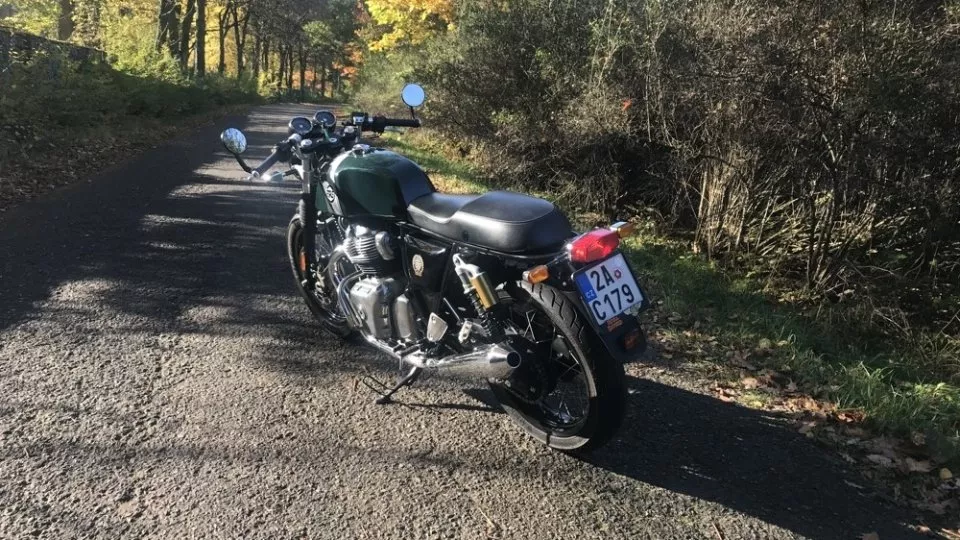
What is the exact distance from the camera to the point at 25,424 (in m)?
3.14

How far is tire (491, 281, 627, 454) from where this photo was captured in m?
2.74

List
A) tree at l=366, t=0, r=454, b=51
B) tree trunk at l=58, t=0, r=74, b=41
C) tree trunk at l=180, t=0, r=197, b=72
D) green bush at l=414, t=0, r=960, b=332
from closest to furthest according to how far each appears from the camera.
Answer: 1. green bush at l=414, t=0, r=960, b=332
2. tree at l=366, t=0, r=454, b=51
3. tree trunk at l=58, t=0, r=74, b=41
4. tree trunk at l=180, t=0, r=197, b=72

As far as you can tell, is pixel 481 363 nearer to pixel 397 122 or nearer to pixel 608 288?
pixel 608 288

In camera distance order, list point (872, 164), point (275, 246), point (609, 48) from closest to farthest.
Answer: point (872, 164), point (275, 246), point (609, 48)

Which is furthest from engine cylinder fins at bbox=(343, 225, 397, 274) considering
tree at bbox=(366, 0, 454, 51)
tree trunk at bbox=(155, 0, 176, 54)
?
tree trunk at bbox=(155, 0, 176, 54)

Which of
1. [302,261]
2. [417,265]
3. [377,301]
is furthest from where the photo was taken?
[302,261]

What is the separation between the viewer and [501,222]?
2.95 m

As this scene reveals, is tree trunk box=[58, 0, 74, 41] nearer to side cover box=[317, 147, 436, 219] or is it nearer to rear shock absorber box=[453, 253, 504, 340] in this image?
side cover box=[317, 147, 436, 219]

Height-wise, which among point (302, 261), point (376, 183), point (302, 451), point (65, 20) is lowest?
point (302, 451)

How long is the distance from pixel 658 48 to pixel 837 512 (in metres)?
5.58

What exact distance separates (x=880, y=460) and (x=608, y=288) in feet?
6.00

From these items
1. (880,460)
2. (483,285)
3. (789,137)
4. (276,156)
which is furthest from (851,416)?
(276,156)

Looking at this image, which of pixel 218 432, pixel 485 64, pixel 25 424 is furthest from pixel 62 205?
pixel 485 64

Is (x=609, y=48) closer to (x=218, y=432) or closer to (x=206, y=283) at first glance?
(x=206, y=283)
